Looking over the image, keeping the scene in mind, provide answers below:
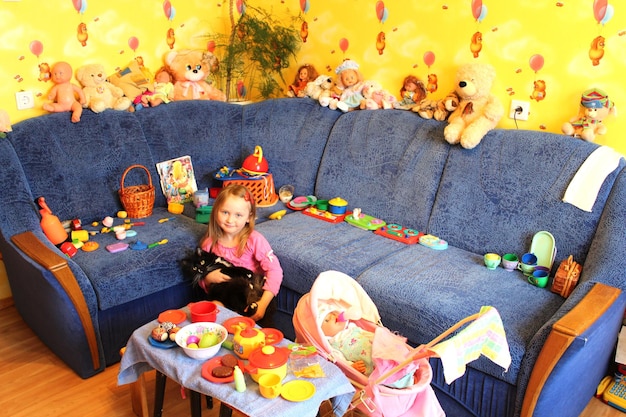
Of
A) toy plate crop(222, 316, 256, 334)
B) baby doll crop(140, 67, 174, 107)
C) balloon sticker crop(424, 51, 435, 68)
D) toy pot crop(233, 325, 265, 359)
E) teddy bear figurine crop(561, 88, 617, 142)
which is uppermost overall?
balloon sticker crop(424, 51, 435, 68)

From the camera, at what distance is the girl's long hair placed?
7.84ft

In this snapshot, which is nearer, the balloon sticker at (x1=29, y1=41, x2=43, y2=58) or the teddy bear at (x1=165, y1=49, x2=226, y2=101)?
the balloon sticker at (x1=29, y1=41, x2=43, y2=58)

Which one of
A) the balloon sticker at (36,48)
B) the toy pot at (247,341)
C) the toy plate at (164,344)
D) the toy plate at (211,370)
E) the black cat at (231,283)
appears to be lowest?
the black cat at (231,283)

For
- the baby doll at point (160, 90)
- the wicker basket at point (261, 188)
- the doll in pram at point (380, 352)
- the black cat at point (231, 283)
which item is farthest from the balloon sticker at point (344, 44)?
the doll in pram at point (380, 352)

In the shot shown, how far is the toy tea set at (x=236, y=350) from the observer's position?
1554 mm

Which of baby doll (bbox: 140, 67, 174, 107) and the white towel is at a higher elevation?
baby doll (bbox: 140, 67, 174, 107)

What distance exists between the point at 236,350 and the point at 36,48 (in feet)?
6.92

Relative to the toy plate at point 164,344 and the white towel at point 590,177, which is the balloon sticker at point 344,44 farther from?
the toy plate at point 164,344

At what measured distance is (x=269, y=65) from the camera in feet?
12.0

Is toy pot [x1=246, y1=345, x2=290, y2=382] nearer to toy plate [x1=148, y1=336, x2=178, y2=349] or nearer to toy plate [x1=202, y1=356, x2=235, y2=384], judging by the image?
toy plate [x1=202, y1=356, x2=235, y2=384]

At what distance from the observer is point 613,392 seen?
231cm

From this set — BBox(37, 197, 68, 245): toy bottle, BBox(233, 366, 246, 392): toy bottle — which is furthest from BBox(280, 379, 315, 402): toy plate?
BBox(37, 197, 68, 245): toy bottle

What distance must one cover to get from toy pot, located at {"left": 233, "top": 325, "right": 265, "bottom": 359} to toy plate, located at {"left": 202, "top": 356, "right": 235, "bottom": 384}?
6 cm

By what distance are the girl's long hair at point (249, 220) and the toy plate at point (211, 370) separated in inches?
32.3
